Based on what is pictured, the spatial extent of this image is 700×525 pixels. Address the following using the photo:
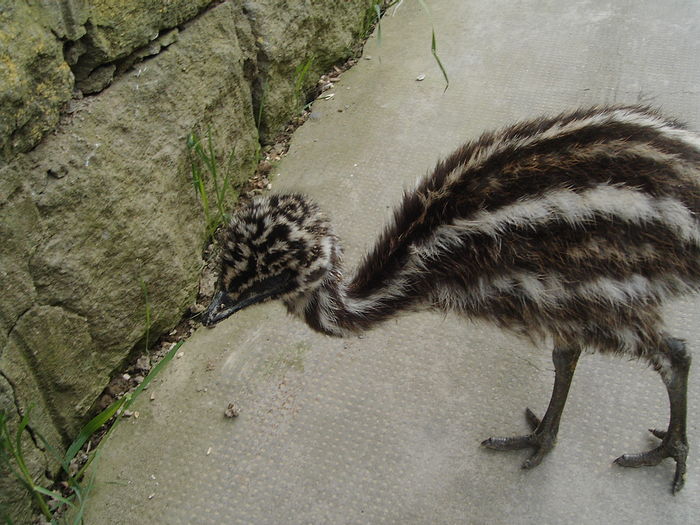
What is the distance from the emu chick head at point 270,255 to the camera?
246 centimetres

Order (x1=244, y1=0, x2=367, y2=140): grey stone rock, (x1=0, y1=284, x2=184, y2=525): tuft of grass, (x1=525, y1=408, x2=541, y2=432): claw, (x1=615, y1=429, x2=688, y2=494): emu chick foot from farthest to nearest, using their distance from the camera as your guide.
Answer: (x1=244, y1=0, x2=367, y2=140): grey stone rock → (x1=525, y1=408, x2=541, y2=432): claw → (x1=615, y1=429, x2=688, y2=494): emu chick foot → (x1=0, y1=284, x2=184, y2=525): tuft of grass

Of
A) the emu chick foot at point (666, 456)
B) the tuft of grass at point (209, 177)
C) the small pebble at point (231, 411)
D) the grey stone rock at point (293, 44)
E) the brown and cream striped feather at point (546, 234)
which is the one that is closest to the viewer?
the brown and cream striped feather at point (546, 234)

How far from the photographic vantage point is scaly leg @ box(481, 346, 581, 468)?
2.64 m

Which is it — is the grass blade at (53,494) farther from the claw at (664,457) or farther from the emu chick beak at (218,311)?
the claw at (664,457)

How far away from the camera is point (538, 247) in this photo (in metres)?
2.31

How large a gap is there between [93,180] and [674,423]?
239 cm

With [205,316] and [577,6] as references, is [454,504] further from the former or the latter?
[577,6]

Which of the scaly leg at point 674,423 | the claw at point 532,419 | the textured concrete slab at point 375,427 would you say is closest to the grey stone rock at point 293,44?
the textured concrete slab at point 375,427

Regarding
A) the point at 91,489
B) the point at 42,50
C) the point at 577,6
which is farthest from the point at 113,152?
the point at 577,6

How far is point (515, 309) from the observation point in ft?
7.93

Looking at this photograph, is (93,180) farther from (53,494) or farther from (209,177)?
(53,494)

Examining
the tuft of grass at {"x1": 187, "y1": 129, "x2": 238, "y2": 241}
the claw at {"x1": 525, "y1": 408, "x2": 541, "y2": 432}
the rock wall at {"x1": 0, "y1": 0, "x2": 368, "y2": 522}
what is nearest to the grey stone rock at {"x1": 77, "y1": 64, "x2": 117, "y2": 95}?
the rock wall at {"x1": 0, "y1": 0, "x2": 368, "y2": 522}

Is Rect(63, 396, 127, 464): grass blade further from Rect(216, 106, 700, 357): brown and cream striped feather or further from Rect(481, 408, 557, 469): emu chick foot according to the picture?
Rect(481, 408, 557, 469): emu chick foot

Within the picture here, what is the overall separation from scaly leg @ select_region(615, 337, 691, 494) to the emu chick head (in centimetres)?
128
